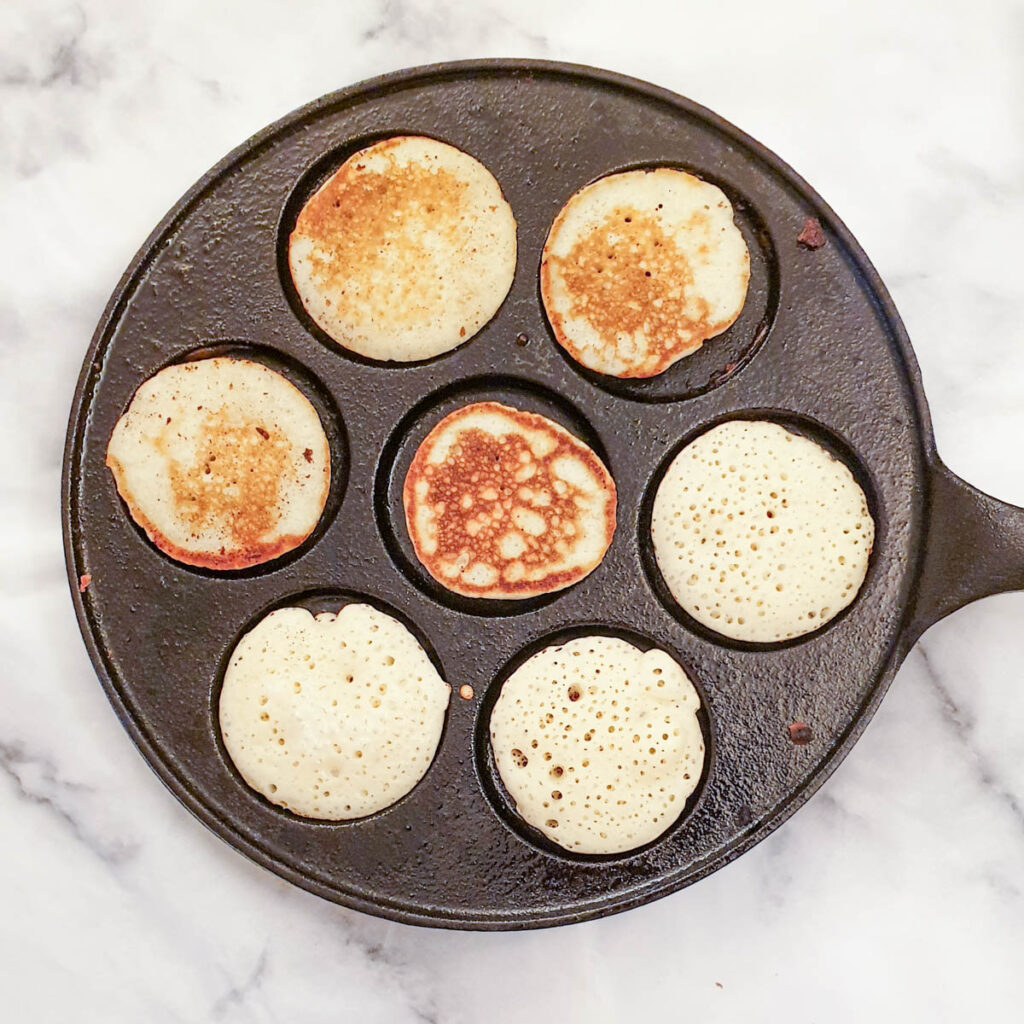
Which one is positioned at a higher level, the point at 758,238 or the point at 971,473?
the point at 758,238

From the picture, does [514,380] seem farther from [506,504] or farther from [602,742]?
[602,742]

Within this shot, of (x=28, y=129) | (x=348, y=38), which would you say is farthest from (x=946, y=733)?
(x=28, y=129)

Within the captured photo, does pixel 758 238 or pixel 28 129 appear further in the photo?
pixel 28 129

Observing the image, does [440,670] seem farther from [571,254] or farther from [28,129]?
[28,129]

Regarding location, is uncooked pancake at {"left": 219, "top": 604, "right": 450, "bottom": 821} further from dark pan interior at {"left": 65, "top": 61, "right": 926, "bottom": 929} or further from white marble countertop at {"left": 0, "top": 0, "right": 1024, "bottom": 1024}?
Result: white marble countertop at {"left": 0, "top": 0, "right": 1024, "bottom": 1024}

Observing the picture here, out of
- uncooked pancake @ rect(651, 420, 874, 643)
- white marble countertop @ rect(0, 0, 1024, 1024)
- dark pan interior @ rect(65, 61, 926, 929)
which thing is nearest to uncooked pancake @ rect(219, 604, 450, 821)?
dark pan interior @ rect(65, 61, 926, 929)

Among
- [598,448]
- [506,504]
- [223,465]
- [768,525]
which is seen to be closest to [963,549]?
[768,525]

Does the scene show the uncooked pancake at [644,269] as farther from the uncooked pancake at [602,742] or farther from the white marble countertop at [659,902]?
the uncooked pancake at [602,742]

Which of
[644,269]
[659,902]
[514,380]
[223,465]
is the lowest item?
[659,902]
